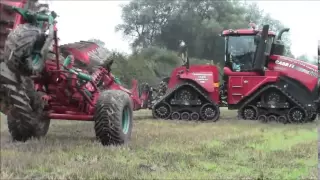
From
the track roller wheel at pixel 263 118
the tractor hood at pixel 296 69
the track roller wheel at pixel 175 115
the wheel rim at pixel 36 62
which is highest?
the wheel rim at pixel 36 62

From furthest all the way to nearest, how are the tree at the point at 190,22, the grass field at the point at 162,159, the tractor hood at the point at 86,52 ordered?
1. the tree at the point at 190,22
2. the tractor hood at the point at 86,52
3. the grass field at the point at 162,159

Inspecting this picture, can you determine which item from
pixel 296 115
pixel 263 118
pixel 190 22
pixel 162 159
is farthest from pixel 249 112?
pixel 162 159

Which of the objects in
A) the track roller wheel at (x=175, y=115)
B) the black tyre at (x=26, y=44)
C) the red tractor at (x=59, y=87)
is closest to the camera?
the black tyre at (x=26, y=44)

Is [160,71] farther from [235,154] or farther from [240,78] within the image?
[235,154]

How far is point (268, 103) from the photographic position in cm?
1200

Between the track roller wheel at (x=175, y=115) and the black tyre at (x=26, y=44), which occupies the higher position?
the black tyre at (x=26, y=44)

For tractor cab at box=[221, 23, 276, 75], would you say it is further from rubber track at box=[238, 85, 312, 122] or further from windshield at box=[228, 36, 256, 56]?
rubber track at box=[238, 85, 312, 122]

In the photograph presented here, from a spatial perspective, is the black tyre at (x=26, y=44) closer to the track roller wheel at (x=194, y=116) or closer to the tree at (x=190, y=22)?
the tree at (x=190, y=22)

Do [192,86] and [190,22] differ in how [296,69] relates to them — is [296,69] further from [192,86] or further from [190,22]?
[190,22]

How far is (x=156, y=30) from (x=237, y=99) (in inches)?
108

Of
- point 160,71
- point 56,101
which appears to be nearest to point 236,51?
point 160,71

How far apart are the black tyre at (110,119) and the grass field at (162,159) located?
0.18 m

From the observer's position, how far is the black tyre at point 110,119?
6258 millimetres

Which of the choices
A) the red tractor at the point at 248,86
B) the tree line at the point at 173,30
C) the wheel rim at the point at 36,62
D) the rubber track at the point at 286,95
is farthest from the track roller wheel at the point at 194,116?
the wheel rim at the point at 36,62
